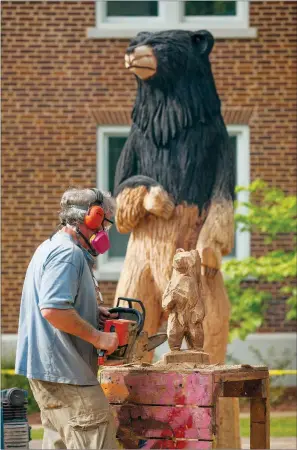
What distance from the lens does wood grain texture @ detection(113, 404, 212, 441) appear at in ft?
19.3

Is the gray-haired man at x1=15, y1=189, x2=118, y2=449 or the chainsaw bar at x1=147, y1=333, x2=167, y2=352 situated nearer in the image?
the gray-haired man at x1=15, y1=189, x2=118, y2=449

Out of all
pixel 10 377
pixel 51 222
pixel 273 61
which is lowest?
pixel 10 377

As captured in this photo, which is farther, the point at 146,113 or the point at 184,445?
the point at 146,113

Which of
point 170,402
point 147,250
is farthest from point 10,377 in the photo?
point 170,402

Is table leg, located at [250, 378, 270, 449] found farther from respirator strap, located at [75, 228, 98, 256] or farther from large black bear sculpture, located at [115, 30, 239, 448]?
large black bear sculpture, located at [115, 30, 239, 448]

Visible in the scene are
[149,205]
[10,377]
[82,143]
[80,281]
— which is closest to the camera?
[80,281]


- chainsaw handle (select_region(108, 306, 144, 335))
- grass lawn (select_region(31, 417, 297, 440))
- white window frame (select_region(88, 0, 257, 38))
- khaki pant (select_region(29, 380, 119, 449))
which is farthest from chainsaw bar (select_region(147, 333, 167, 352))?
white window frame (select_region(88, 0, 257, 38))

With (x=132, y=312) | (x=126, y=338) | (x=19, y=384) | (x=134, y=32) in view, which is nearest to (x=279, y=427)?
(x=19, y=384)

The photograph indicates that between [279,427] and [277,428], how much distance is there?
130mm

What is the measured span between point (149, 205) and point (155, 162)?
14.0 inches

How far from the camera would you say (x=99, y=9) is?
1658 cm

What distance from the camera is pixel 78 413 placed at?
562 cm

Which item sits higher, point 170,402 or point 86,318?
point 86,318

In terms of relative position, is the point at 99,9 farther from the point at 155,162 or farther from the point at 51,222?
the point at 155,162
